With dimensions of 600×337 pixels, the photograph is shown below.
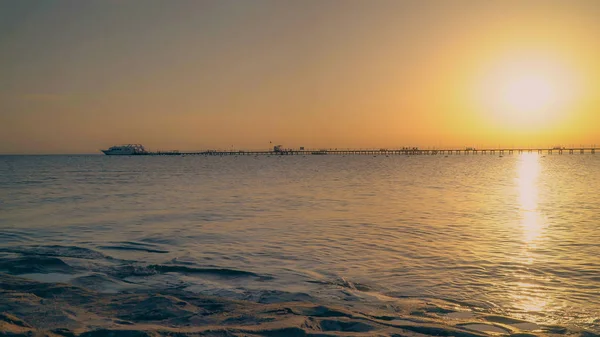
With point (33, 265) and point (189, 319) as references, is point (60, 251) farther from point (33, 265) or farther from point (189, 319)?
point (189, 319)

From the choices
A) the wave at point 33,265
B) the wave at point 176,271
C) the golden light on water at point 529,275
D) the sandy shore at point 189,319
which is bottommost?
the golden light on water at point 529,275

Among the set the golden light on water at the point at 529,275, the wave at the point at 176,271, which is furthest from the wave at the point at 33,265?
the golden light on water at the point at 529,275

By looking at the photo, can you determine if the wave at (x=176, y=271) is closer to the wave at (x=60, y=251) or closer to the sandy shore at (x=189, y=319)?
the wave at (x=60, y=251)

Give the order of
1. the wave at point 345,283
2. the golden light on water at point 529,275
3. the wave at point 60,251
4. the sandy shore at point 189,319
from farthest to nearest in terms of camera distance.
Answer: the wave at point 60,251
the wave at point 345,283
the golden light on water at point 529,275
the sandy shore at point 189,319

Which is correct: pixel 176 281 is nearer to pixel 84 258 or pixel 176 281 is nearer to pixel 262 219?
pixel 84 258

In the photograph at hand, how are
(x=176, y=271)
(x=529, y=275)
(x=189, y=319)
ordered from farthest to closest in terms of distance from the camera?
(x=176, y=271), (x=529, y=275), (x=189, y=319)

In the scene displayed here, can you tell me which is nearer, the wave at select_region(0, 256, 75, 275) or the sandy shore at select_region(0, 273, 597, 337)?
the sandy shore at select_region(0, 273, 597, 337)

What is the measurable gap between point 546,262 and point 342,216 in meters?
11.9

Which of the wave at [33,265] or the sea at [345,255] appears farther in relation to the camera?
A: the wave at [33,265]

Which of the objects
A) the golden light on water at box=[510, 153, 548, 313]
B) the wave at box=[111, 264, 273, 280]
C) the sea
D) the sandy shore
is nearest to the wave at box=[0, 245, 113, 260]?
the sea

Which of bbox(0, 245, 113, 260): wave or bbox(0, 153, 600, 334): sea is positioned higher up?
bbox(0, 245, 113, 260): wave

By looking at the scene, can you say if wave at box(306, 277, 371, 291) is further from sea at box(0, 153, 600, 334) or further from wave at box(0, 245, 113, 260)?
wave at box(0, 245, 113, 260)

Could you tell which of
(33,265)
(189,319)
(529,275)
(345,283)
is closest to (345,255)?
(345,283)

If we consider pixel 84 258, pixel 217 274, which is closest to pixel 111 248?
pixel 84 258
